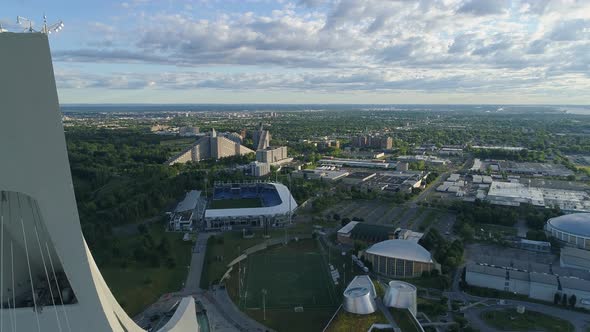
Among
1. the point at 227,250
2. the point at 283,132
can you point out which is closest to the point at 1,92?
the point at 227,250

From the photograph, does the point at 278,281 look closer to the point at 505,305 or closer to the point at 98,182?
the point at 505,305

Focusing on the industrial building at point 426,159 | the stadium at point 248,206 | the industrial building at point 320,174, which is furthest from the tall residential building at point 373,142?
the stadium at point 248,206

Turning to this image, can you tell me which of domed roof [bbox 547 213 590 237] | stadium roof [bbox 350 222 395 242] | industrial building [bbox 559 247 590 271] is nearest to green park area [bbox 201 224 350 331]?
stadium roof [bbox 350 222 395 242]

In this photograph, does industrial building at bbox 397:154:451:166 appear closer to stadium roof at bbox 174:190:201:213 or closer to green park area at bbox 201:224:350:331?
stadium roof at bbox 174:190:201:213

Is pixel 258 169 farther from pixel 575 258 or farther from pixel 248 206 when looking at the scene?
pixel 575 258

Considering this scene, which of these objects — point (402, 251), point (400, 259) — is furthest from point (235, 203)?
point (400, 259)

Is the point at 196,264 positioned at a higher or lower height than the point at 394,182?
higher
